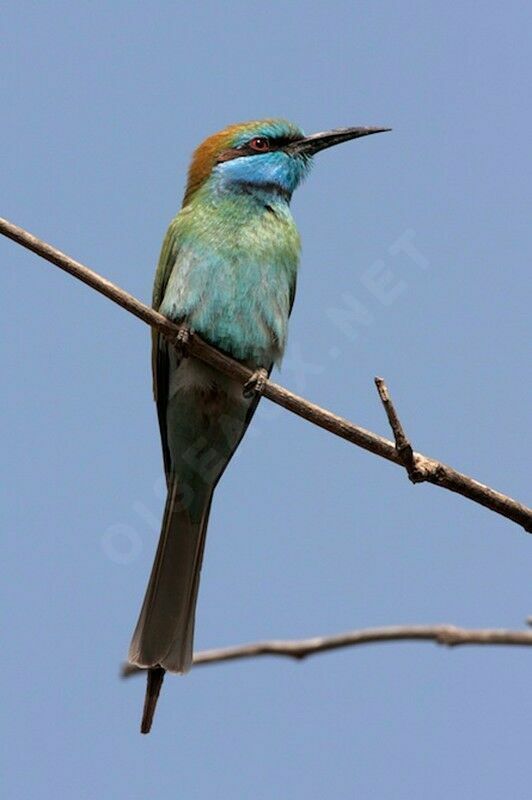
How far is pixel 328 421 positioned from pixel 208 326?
1510 millimetres

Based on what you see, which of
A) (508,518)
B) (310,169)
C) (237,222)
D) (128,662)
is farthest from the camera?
(310,169)

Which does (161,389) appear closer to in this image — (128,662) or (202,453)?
(202,453)

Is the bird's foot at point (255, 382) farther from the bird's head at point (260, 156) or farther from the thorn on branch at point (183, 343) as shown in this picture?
the bird's head at point (260, 156)

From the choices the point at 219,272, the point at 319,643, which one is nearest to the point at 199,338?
the point at 219,272

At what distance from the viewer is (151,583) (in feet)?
15.3

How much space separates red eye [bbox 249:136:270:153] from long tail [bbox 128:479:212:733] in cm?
158

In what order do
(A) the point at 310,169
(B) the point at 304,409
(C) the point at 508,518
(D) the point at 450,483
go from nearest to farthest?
(C) the point at 508,518 → (D) the point at 450,483 → (B) the point at 304,409 → (A) the point at 310,169

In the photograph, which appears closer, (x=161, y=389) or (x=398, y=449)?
(x=398, y=449)

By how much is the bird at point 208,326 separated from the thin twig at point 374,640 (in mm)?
2157

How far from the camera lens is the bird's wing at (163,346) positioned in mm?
4977

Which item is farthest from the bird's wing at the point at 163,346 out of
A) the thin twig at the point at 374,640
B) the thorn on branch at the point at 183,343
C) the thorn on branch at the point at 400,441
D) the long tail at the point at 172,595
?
the thin twig at the point at 374,640

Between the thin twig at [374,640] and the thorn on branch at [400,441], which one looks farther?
the thorn on branch at [400,441]

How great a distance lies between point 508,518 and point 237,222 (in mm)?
2496

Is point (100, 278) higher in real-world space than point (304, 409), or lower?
higher
